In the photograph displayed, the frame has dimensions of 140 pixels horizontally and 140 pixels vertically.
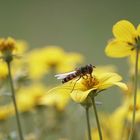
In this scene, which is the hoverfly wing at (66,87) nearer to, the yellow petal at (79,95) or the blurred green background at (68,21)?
the yellow petal at (79,95)

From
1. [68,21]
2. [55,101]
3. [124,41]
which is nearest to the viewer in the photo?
[124,41]

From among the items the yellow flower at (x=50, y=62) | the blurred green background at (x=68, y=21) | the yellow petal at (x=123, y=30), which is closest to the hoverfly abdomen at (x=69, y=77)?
the yellow petal at (x=123, y=30)

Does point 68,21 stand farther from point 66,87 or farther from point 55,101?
point 66,87

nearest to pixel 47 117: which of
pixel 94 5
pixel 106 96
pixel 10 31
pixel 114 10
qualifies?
pixel 106 96

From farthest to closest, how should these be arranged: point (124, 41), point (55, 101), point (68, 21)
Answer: point (68, 21), point (55, 101), point (124, 41)

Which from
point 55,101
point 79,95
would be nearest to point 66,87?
point 79,95

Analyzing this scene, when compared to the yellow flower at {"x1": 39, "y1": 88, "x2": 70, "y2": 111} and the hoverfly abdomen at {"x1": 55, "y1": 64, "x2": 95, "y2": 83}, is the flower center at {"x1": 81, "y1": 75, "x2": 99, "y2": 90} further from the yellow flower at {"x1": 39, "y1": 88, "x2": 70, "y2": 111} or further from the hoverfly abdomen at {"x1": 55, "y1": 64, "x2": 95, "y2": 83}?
the yellow flower at {"x1": 39, "y1": 88, "x2": 70, "y2": 111}
